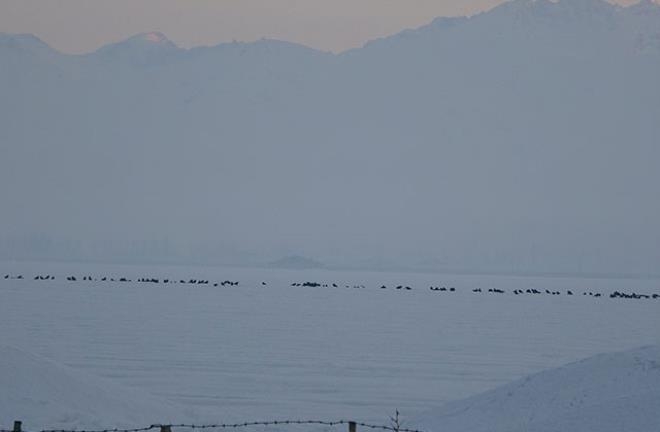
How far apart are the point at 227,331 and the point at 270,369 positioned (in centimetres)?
1375

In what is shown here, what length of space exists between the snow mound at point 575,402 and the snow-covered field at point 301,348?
1947mm

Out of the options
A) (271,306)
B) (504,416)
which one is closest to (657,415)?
(504,416)

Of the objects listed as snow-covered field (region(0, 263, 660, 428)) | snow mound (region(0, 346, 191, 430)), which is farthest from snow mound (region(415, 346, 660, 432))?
snow mound (region(0, 346, 191, 430))

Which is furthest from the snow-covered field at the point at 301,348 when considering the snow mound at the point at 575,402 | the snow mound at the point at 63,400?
the snow mound at the point at 575,402

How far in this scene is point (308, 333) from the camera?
44812 millimetres

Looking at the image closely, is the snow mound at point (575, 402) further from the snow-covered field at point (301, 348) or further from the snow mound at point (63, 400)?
the snow mound at point (63, 400)

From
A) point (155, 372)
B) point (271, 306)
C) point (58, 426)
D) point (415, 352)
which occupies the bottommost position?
point (58, 426)

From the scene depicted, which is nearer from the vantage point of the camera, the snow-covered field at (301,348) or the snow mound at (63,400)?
the snow mound at (63,400)

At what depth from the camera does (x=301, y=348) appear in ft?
124

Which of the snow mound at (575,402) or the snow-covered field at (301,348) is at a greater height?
the snow-covered field at (301,348)

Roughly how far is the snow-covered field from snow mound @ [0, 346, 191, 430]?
30cm

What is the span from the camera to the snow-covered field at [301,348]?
25.6m

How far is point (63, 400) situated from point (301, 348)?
1853 cm

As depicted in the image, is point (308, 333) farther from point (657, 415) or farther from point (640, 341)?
point (657, 415)
